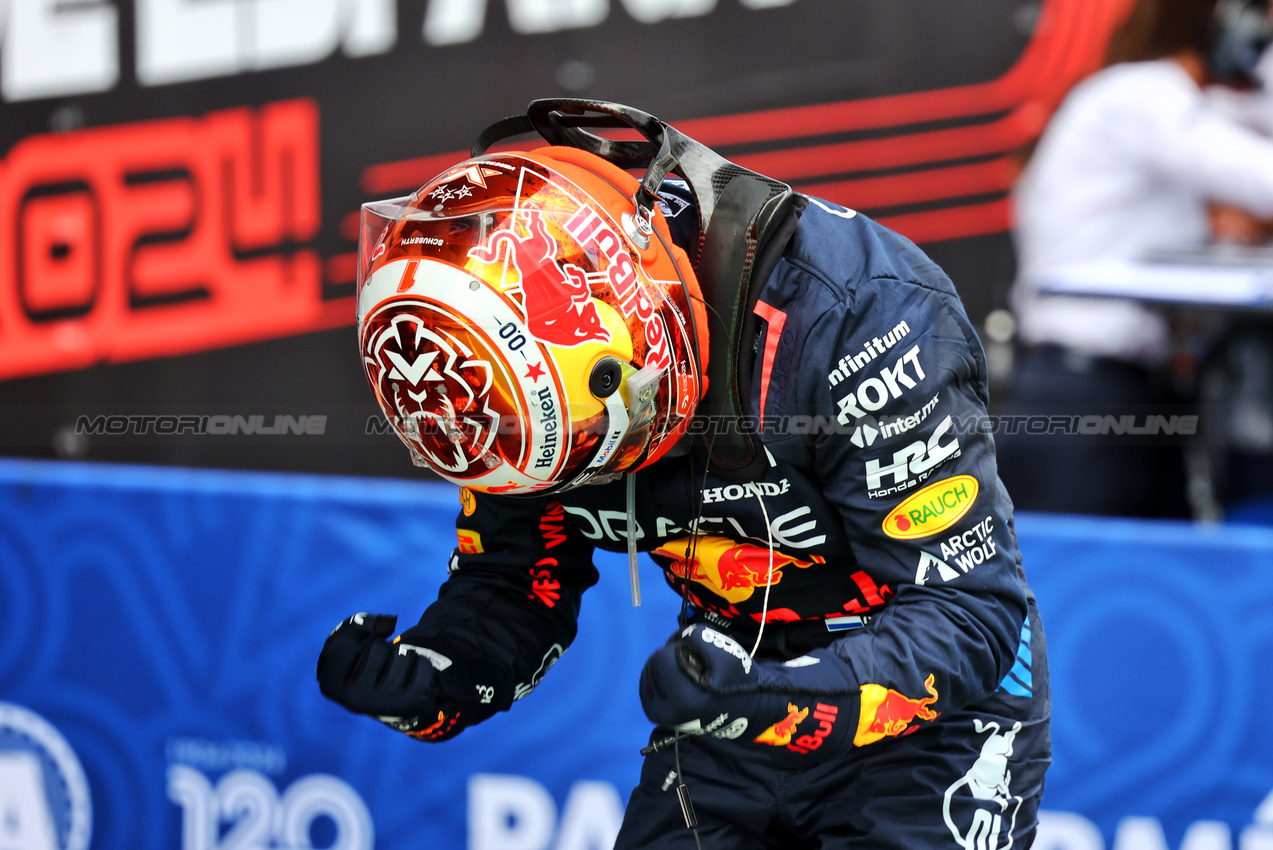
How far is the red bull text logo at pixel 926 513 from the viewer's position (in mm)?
1439

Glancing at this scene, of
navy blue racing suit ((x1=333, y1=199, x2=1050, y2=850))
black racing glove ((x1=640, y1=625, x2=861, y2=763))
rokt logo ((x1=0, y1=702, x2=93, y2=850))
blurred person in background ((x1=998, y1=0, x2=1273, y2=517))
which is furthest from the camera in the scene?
rokt logo ((x1=0, y1=702, x2=93, y2=850))

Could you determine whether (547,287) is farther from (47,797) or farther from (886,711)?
(47,797)

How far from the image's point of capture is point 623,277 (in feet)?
4.63

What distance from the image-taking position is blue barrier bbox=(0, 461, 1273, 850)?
9.21 feet

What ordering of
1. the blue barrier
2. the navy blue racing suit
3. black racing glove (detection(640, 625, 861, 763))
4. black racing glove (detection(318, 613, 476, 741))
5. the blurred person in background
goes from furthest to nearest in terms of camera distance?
the blurred person in background < the blue barrier < black racing glove (detection(318, 613, 476, 741)) < the navy blue racing suit < black racing glove (detection(640, 625, 861, 763))

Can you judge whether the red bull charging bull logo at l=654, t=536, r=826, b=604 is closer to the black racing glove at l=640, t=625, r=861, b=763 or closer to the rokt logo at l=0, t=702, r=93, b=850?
the black racing glove at l=640, t=625, r=861, b=763

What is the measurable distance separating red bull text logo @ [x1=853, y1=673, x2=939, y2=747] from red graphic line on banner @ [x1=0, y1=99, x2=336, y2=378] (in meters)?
2.39

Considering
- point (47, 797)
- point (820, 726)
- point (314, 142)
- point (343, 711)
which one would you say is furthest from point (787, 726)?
point (47, 797)

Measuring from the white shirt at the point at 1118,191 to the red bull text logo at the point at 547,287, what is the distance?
1938mm

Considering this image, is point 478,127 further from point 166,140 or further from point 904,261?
point 904,261

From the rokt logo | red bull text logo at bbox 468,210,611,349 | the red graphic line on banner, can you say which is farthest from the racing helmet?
the rokt logo

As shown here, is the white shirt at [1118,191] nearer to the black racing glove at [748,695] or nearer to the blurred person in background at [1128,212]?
the blurred person in background at [1128,212]

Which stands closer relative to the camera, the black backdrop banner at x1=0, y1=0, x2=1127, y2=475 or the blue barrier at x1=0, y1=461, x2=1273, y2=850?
the blue barrier at x1=0, y1=461, x2=1273, y2=850

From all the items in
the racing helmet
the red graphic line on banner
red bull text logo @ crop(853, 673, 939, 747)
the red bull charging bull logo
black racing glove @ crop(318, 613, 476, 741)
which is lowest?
the red graphic line on banner
